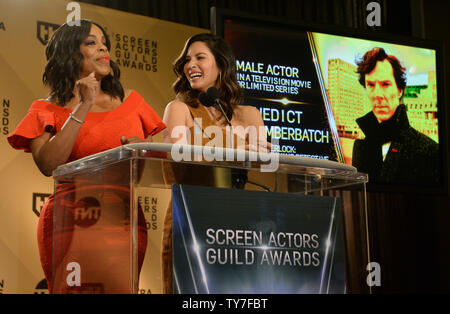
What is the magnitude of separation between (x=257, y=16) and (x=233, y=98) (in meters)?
0.58

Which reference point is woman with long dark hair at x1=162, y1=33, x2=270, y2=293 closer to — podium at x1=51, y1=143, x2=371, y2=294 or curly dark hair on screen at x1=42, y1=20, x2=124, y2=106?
curly dark hair on screen at x1=42, y1=20, x2=124, y2=106

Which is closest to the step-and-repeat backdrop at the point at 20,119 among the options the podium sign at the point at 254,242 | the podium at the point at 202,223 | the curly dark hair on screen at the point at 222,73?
the curly dark hair on screen at the point at 222,73

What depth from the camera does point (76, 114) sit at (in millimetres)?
1737

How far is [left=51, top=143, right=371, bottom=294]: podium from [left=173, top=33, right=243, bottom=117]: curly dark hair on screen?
1.40 metres

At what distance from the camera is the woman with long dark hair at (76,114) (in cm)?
170

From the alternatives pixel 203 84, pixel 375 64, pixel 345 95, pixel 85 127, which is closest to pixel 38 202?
pixel 203 84

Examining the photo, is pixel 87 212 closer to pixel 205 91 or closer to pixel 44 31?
pixel 205 91

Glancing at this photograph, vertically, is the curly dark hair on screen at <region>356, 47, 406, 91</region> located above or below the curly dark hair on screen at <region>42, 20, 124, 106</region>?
above

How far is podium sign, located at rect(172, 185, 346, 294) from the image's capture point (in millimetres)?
1201

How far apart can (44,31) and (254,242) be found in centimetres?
232

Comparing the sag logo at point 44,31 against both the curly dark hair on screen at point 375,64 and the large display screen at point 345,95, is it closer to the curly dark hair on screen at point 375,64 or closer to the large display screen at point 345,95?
the large display screen at point 345,95

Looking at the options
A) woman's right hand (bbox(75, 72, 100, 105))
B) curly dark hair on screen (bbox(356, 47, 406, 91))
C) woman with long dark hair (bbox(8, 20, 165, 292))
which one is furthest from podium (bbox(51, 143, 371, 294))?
curly dark hair on screen (bbox(356, 47, 406, 91))

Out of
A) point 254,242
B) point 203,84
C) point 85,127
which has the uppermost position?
point 203,84
